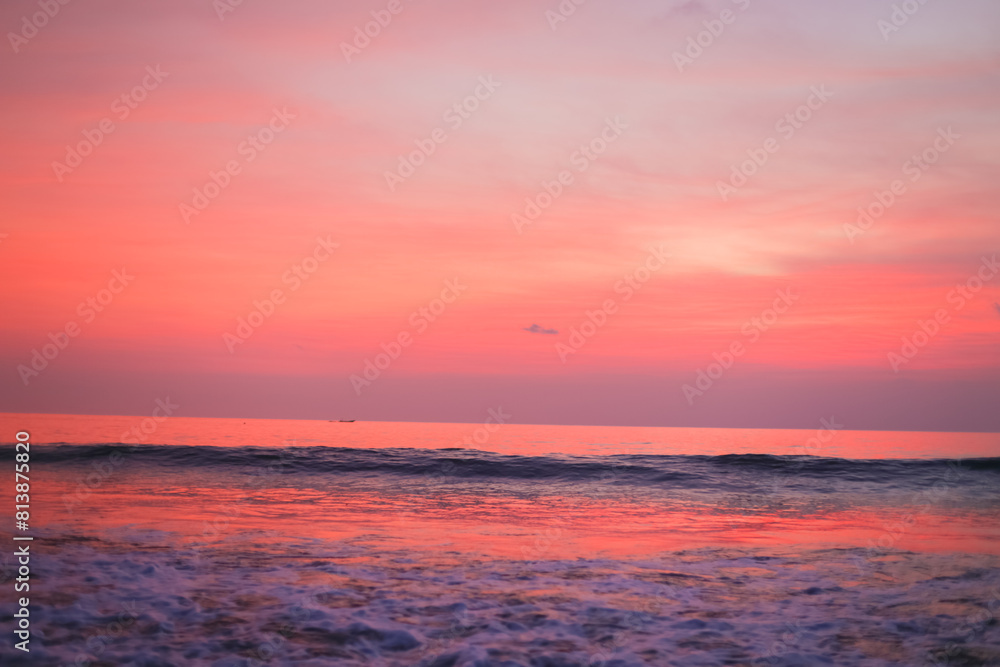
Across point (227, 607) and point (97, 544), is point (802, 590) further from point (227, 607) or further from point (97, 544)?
point (97, 544)

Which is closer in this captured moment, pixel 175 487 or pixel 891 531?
pixel 891 531

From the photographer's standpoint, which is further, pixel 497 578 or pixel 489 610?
pixel 497 578

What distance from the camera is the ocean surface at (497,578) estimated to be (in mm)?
7754

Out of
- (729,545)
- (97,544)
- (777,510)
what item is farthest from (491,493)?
(97,544)

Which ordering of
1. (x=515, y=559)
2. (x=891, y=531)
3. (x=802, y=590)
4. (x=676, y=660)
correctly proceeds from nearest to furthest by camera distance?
(x=676, y=660) → (x=802, y=590) → (x=515, y=559) → (x=891, y=531)

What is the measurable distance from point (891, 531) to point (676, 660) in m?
12.8

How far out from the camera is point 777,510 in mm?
21703

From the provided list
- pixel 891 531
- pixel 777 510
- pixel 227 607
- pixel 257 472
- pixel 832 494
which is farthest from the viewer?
pixel 257 472

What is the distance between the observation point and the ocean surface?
7754mm

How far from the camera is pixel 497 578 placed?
11.0 metres

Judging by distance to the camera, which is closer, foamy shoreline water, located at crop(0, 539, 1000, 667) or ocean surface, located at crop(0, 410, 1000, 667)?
foamy shoreline water, located at crop(0, 539, 1000, 667)

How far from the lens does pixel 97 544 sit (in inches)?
496

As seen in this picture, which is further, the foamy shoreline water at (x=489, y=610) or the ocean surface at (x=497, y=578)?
the ocean surface at (x=497, y=578)

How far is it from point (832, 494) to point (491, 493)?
524 inches
